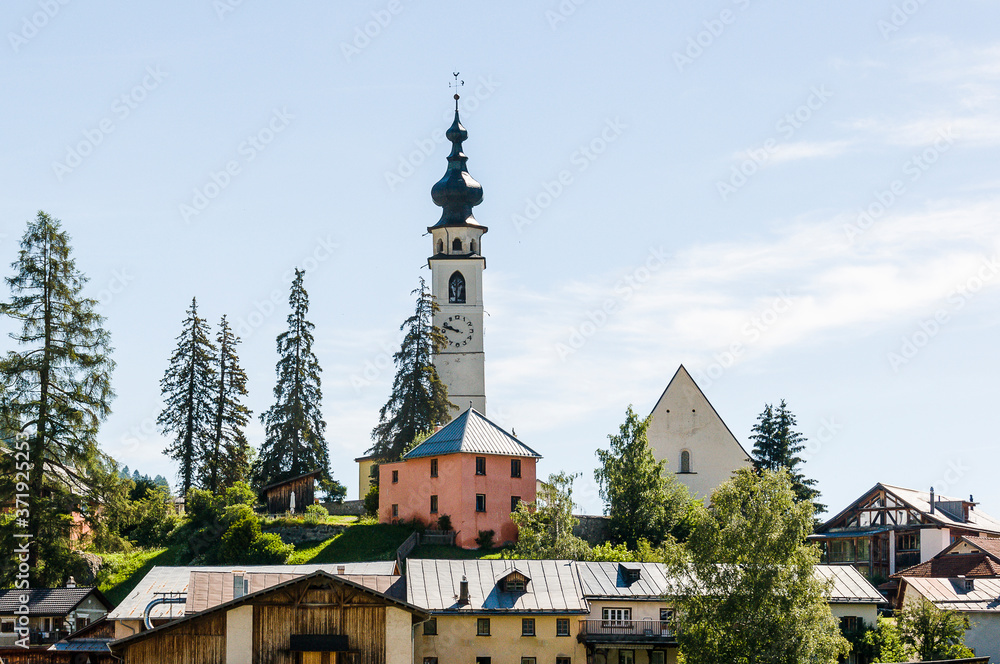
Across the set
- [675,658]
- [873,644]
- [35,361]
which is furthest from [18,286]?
[873,644]

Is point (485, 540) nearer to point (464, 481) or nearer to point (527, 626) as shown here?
point (464, 481)

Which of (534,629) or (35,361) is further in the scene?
(35,361)

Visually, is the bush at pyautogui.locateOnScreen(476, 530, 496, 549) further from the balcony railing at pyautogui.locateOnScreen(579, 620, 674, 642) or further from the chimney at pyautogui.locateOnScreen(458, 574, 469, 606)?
the balcony railing at pyautogui.locateOnScreen(579, 620, 674, 642)

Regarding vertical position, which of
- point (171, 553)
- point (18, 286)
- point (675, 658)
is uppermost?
point (18, 286)

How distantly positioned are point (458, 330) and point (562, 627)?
4244 cm

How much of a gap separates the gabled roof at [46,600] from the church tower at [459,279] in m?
38.9

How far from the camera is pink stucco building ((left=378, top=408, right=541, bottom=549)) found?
67688 mm

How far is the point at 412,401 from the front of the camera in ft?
255

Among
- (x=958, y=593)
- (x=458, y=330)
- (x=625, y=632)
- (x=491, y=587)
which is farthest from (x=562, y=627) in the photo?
(x=458, y=330)

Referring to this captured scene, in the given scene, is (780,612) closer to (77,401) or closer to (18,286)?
(77,401)

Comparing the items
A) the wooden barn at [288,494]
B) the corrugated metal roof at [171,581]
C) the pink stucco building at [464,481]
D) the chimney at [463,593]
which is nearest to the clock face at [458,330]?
the pink stucco building at [464,481]

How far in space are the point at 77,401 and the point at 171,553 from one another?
11764mm

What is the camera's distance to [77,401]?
55.2 meters

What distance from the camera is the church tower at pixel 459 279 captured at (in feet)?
299
